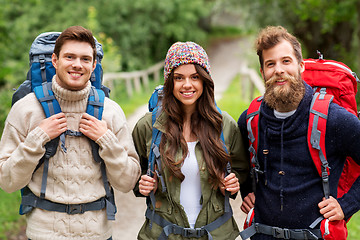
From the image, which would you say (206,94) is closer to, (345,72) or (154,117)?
(154,117)

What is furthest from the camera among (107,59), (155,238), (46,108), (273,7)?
(273,7)

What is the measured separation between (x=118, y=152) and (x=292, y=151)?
1.17 meters

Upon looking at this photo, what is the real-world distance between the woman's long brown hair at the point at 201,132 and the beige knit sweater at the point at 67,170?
320 millimetres

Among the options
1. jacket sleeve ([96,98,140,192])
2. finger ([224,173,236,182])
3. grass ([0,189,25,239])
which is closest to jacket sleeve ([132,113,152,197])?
jacket sleeve ([96,98,140,192])

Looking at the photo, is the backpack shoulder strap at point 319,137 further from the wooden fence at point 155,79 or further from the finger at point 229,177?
the wooden fence at point 155,79

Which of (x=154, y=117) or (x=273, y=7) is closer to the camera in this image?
(x=154, y=117)

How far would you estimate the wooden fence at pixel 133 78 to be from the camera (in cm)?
1223

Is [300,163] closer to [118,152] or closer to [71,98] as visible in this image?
[118,152]

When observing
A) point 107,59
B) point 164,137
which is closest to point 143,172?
point 164,137

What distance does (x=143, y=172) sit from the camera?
337 cm

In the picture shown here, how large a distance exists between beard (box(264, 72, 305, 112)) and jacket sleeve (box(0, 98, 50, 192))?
1.52 metres

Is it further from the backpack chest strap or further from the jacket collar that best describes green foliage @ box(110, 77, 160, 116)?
the backpack chest strap

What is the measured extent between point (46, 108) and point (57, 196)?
600 mm

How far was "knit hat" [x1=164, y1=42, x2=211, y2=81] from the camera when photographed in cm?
309
